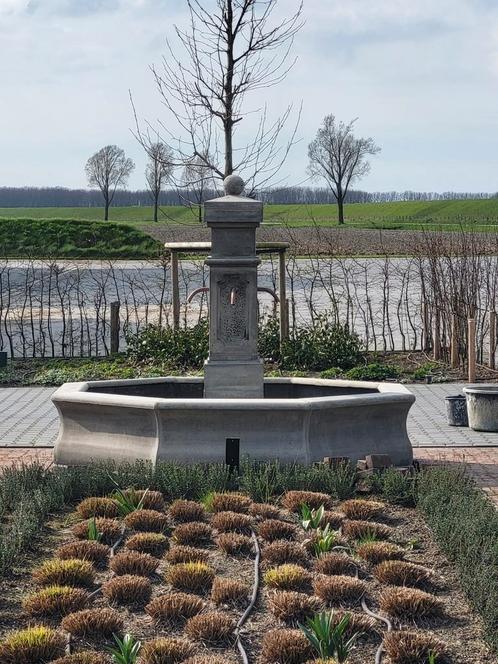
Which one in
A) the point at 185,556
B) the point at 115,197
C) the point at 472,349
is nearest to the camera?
the point at 185,556

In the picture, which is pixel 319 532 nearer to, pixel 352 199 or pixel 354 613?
pixel 354 613

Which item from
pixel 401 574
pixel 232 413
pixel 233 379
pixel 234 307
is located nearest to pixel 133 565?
pixel 401 574

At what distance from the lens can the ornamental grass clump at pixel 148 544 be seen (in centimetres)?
752

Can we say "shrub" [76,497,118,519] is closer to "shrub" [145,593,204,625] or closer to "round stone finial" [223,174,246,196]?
"shrub" [145,593,204,625]

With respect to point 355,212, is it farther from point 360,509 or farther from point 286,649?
point 286,649

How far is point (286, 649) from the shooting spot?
561 centimetres

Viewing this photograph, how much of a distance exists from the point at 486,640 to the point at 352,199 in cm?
16564

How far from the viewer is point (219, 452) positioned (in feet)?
31.5

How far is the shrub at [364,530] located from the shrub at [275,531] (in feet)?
1.27

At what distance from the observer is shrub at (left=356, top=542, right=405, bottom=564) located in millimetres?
7242

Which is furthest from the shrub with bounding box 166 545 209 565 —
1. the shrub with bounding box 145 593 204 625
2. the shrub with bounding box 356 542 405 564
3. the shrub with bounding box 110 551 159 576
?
the shrub with bounding box 356 542 405 564

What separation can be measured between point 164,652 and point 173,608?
26.5 inches

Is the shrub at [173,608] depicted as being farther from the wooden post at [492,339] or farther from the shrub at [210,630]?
the wooden post at [492,339]

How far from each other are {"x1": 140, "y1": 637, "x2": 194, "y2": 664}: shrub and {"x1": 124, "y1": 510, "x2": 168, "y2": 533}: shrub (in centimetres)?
237
